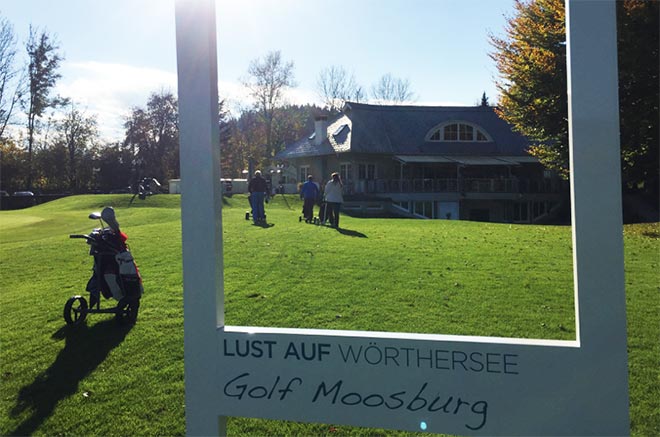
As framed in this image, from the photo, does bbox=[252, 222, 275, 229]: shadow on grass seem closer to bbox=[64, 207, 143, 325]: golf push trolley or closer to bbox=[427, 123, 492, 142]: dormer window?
bbox=[64, 207, 143, 325]: golf push trolley

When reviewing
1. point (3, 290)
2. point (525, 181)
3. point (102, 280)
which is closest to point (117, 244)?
point (102, 280)

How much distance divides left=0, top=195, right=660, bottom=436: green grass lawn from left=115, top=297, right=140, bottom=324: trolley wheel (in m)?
0.10

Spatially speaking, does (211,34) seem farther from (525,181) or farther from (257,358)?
(525,181)

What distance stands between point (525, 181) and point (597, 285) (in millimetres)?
32442

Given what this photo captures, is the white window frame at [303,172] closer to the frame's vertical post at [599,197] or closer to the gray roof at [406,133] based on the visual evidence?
the gray roof at [406,133]

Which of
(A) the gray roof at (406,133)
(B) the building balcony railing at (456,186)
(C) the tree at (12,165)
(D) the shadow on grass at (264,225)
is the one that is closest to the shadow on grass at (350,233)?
(D) the shadow on grass at (264,225)

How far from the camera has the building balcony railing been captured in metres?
31.9

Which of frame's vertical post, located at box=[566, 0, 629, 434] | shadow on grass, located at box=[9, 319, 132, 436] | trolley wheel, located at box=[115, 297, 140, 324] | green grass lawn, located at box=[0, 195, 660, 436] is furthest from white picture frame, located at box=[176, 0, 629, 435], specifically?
trolley wheel, located at box=[115, 297, 140, 324]

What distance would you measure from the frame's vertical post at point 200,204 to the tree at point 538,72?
14.1 metres

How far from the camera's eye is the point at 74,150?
43.4 m

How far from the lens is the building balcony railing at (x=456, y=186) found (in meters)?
31.9

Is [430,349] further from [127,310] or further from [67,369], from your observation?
[127,310]

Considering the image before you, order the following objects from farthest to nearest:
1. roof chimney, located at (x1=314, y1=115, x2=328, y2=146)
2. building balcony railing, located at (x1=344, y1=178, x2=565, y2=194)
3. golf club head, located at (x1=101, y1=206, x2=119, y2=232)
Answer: roof chimney, located at (x1=314, y1=115, x2=328, y2=146)
building balcony railing, located at (x1=344, y1=178, x2=565, y2=194)
golf club head, located at (x1=101, y1=206, x2=119, y2=232)

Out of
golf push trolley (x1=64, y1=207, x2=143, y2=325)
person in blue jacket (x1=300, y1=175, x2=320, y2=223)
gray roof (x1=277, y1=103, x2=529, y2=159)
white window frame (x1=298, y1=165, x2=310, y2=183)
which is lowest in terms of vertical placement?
golf push trolley (x1=64, y1=207, x2=143, y2=325)
